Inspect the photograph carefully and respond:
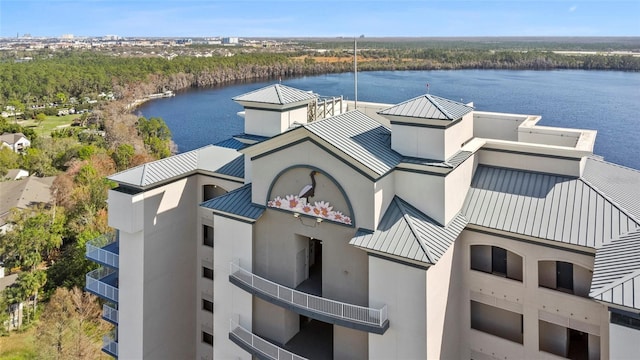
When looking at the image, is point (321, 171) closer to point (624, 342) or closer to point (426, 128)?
point (426, 128)

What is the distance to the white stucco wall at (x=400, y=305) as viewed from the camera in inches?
583

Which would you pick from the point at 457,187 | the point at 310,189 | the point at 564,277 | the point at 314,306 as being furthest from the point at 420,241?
the point at 564,277

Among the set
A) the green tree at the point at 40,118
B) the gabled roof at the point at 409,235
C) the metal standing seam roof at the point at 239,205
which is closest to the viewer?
the gabled roof at the point at 409,235

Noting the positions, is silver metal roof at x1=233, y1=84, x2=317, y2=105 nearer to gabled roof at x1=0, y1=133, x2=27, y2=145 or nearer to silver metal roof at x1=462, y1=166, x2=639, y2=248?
silver metal roof at x1=462, y1=166, x2=639, y2=248

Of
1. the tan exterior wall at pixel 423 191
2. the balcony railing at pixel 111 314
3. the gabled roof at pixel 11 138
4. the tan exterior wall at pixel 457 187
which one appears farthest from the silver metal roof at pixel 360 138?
the gabled roof at pixel 11 138

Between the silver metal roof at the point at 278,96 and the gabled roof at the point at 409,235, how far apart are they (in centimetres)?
766

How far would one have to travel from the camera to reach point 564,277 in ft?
52.2

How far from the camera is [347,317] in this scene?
15703 mm

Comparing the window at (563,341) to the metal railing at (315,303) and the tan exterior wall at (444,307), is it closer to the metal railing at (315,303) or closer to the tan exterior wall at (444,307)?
the tan exterior wall at (444,307)

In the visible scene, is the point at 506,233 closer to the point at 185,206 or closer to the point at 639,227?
the point at 639,227

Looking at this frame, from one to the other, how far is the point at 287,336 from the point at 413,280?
255 inches

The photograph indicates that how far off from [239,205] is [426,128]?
320 inches

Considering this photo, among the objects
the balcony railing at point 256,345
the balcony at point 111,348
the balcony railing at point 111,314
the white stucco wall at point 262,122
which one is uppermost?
the white stucco wall at point 262,122

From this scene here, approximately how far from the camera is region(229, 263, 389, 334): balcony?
1531cm
